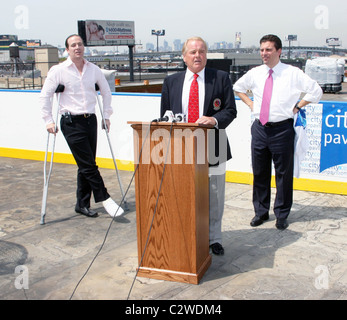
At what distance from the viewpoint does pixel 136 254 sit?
13.5 ft

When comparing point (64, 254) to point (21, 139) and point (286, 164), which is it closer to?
point (286, 164)

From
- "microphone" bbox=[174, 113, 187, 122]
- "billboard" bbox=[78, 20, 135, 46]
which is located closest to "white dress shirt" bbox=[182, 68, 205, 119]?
"microphone" bbox=[174, 113, 187, 122]

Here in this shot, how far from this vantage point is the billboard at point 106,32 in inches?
1784

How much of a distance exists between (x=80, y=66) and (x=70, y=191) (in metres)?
2.10

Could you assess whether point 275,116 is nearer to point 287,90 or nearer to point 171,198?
point 287,90

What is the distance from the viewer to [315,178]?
20.4ft

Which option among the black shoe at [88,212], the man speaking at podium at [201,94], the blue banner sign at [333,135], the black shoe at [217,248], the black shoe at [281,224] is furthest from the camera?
the blue banner sign at [333,135]

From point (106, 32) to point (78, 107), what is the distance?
44889mm

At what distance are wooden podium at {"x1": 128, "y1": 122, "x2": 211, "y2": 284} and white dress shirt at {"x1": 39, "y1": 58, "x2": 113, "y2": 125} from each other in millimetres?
1940

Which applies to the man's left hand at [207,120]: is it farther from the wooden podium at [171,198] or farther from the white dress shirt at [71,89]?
the white dress shirt at [71,89]

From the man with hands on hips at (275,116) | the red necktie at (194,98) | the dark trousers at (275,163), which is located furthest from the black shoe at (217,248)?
the red necktie at (194,98)

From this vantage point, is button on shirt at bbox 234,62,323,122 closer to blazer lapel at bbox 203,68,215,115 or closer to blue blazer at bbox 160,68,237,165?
blue blazer at bbox 160,68,237,165

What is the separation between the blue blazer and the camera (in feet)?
12.2
